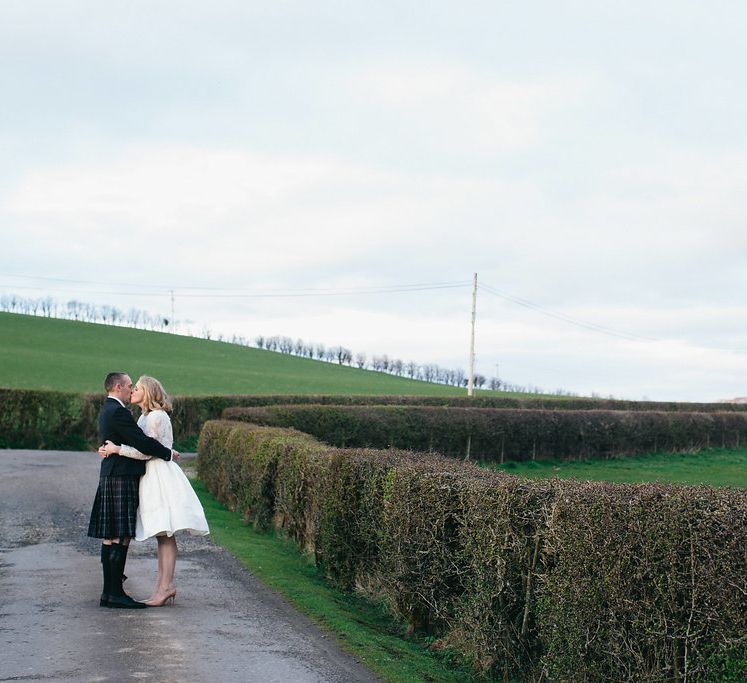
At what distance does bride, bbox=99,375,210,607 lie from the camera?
8.62 m

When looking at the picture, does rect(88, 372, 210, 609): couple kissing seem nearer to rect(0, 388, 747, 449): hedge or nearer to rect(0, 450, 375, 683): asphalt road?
rect(0, 450, 375, 683): asphalt road

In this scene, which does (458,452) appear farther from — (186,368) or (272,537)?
(186,368)

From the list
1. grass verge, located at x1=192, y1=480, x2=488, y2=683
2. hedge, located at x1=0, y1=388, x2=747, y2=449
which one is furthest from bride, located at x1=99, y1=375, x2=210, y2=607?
hedge, located at x1=0, y1=388, x2=747, y2=449

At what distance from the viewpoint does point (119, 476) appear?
28.4 feet

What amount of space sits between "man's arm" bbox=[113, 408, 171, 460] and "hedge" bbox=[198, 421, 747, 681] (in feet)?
8.28

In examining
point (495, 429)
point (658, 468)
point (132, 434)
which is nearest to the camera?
point (132, 434)

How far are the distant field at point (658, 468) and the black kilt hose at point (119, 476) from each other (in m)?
A: 22.3

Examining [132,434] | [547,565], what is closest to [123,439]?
[132,434]

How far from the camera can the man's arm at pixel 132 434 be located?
27.8 ft

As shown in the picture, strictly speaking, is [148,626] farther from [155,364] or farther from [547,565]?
[155,364]

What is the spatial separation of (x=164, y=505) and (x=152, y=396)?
106cm

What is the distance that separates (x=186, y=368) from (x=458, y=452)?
4134 centimetres

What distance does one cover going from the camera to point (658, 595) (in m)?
6.15

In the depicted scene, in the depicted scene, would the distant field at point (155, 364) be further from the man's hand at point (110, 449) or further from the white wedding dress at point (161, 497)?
the man's hand at point (110, 449)
